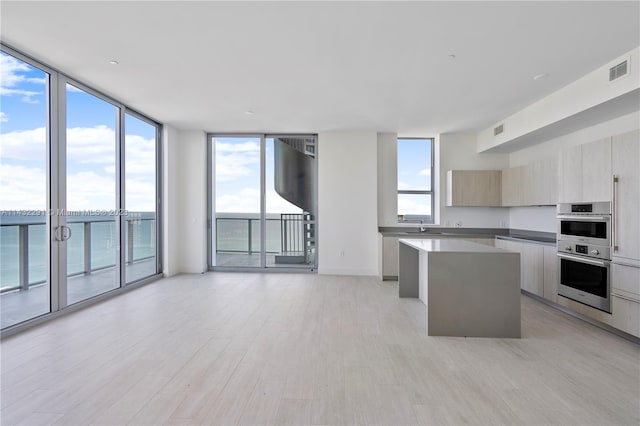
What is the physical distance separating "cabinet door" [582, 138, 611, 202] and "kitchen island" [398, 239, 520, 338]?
120 cm

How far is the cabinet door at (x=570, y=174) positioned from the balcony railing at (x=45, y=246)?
6.04 m

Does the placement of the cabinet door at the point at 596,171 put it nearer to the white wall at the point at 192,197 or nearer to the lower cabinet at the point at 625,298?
the lower cabinet at the point at 625,298

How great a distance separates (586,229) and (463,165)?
286cm

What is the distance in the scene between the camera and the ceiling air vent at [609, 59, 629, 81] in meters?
2.89

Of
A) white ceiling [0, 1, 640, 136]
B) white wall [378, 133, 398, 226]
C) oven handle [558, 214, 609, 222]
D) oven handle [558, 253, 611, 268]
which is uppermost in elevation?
white ceiling [0, 1, 640, 136]

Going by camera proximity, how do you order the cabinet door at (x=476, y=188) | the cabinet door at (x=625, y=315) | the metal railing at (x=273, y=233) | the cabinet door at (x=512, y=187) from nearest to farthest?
the cabinet door at (x=625, y=315)
the cabinet door at (x=512, y=187)
the cabinet door at (x=476, y=188)
the metal railing at (x=273, y=233)

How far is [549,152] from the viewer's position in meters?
4.84

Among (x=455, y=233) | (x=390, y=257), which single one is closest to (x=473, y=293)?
(x=390, y=257)

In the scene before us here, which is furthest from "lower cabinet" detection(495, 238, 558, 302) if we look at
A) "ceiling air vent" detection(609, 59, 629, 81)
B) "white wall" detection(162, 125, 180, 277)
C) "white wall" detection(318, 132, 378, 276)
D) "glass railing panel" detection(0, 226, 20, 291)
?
"glass railing panel" detection(0, 226, 20, 291)

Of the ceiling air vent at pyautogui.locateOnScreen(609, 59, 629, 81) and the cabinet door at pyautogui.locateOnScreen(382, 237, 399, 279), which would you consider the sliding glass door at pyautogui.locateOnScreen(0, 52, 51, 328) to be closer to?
the cabinet door at pyautogui.locateOnScreen(382, 237, 399, 279)

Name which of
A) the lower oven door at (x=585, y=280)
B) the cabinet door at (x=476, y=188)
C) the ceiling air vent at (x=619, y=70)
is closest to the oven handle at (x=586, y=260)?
the lower oven door at (x=585, y=280)

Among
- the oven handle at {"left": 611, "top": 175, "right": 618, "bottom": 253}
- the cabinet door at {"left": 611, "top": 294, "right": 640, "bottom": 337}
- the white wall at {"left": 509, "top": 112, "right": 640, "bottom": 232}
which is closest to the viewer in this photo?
the cabinet door at {"left": 611, "top": 294, "right": 640, "bottom": 337}

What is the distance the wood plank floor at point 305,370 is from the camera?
6.11 feet

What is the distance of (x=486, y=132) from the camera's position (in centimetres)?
568
